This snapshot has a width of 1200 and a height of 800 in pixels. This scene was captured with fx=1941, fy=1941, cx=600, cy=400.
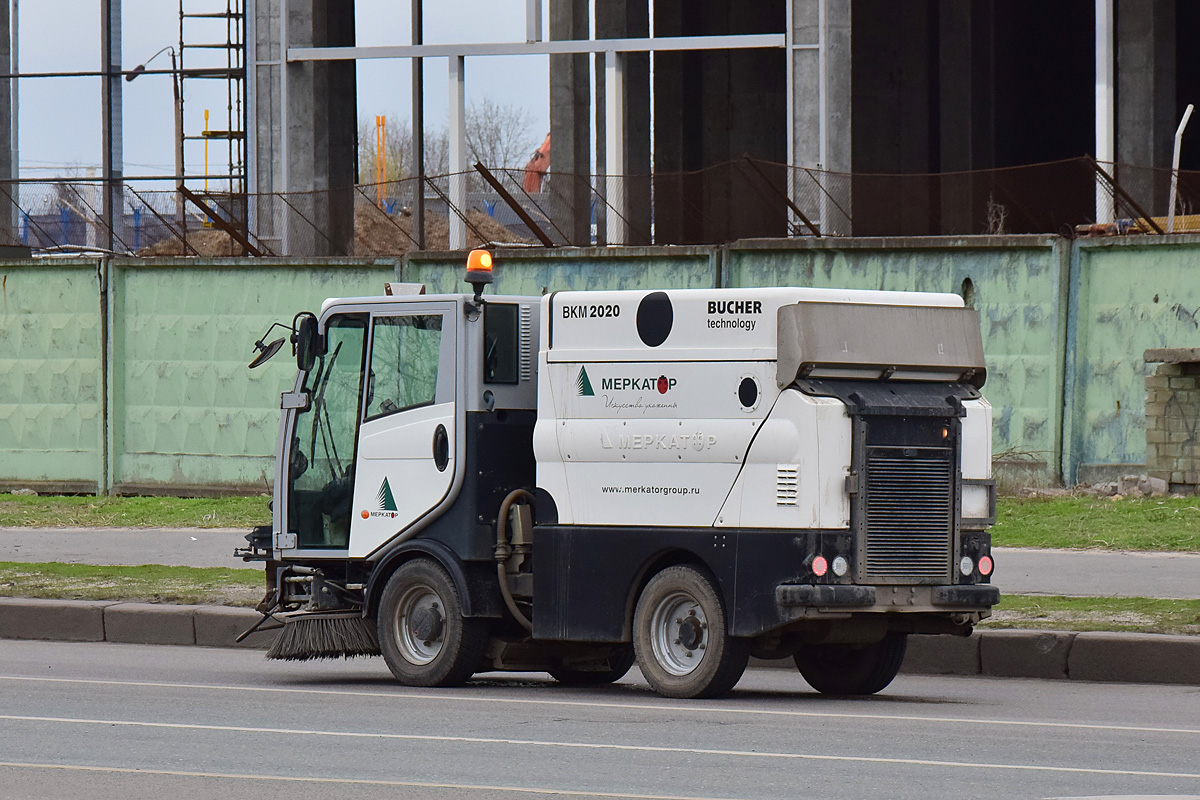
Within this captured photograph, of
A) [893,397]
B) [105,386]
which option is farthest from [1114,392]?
[105,386]

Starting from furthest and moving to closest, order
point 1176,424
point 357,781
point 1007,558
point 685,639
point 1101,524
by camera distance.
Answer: point 1176,424, point 1101,524, point 1007,558, point 685,639, point 357,781

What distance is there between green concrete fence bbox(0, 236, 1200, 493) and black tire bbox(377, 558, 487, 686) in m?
8.68

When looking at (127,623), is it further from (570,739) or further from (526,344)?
(570,739)

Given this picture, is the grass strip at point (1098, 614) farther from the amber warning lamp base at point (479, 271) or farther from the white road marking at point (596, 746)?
the white road marking at point (596, 746)

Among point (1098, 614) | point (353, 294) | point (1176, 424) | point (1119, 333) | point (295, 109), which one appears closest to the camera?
point (1098, 614)

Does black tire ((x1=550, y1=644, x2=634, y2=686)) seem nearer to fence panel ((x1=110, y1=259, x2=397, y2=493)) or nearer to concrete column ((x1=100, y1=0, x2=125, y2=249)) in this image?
fence panel ((x1=110, y1=259, x2=397, y2=493))

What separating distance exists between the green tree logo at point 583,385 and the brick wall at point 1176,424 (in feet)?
28.3

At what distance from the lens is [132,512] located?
19.6 m

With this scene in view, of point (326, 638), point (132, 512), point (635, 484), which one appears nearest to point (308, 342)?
point (326, 638)

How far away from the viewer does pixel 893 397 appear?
9586 mm

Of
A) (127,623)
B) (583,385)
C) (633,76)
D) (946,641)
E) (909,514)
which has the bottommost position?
(127,623)

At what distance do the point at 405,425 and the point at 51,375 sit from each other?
11911 millimetres

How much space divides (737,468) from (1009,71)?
31878mm

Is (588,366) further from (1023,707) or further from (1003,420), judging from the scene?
(1003,420)
